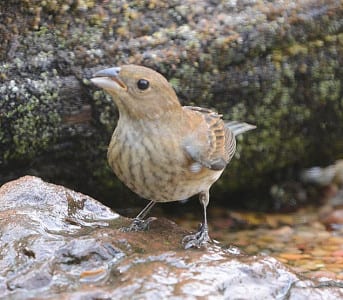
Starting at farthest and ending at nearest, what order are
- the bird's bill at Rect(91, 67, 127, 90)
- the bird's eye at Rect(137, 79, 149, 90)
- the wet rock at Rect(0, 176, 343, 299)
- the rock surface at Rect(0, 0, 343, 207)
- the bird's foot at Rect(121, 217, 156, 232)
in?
the rock surface at Rect(0, 0, 343, 207)
the bird's foot at Rect(121, 217, 156, 232)
the bird's eye at Rect(137, 79, 149, 90)
the bird's bill at Rect(91, 67, 127, 90)
the wet rock at Rect(0, 176, 343, 299)

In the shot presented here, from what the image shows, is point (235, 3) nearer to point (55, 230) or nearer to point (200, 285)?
point (55, 230)

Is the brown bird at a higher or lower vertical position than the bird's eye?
lower

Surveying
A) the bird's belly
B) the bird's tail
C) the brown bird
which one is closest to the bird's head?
the brown bird

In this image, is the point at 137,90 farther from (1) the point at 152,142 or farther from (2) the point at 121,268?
(2) the point at 121,268

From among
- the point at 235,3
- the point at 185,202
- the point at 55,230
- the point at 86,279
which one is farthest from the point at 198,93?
the point at 86,279

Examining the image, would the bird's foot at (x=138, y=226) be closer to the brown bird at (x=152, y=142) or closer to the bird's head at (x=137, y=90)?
the brown bird at (x=152, y=142)

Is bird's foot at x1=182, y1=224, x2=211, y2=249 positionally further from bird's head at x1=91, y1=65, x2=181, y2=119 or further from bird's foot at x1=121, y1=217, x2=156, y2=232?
bird's head at x1=91, y1=65, x2=181, y2=119
